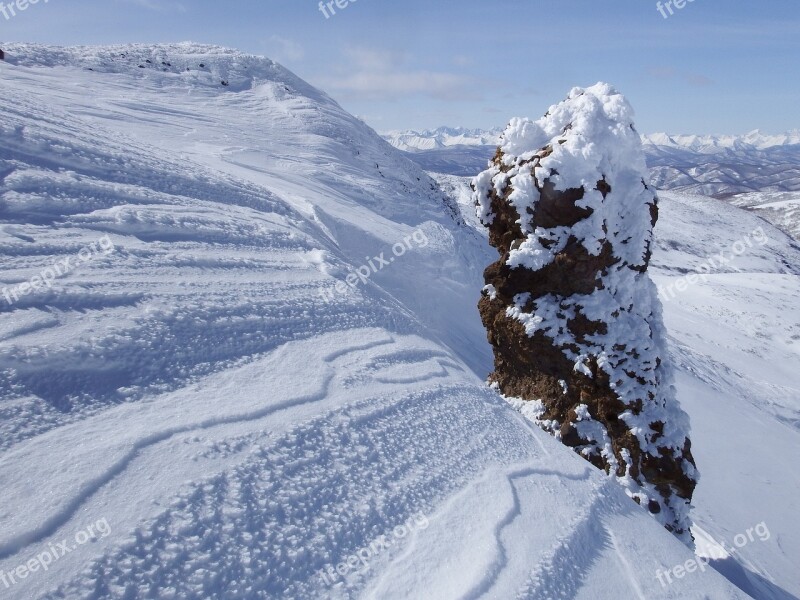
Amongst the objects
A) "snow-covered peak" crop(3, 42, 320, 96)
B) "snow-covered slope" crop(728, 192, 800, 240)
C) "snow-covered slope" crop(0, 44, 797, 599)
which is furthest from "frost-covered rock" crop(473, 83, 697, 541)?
"snow-covered slope" crop(728, 192, 800, 240)

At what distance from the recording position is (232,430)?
9.56 feet

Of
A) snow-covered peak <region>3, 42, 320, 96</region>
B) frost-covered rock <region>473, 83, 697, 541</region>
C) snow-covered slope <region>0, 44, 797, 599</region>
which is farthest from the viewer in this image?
snow-covered peak <region>3, 42, 320, 96</region>

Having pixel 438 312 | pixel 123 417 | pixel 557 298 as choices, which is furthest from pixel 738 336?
pixel 123 417

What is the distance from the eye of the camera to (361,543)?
2.63 metres

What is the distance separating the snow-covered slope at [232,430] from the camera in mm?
2242

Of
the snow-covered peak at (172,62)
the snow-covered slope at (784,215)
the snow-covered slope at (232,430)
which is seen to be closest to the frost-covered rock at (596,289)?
the snow-covered slope at (232,430)

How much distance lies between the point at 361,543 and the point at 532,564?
1.14 metres

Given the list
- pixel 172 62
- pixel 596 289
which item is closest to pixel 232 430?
pixel 596 289

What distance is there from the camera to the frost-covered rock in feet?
24.2

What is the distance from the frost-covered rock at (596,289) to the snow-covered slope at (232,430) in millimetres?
3212

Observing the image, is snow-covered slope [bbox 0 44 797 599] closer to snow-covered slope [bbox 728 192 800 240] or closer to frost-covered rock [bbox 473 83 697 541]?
frost-covered rock [bbox 473 83 697 541]

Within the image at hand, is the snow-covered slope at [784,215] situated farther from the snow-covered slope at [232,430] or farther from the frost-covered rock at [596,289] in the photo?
the snow-covered slope at [232,430]

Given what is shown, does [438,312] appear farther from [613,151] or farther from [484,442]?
[484,442]

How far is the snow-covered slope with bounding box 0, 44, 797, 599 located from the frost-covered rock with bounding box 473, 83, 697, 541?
321 centimetres
